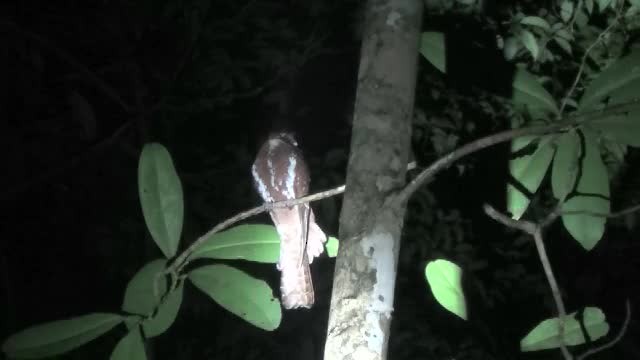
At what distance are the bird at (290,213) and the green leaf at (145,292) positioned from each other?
225 mm

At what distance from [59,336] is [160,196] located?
270 millimetres

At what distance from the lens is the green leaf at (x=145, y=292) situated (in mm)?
1001

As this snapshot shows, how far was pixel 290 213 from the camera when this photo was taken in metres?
1.14

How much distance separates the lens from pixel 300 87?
2508 millimetres

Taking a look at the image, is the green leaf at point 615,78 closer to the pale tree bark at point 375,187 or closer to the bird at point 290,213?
the pale tree bark at point 375,187

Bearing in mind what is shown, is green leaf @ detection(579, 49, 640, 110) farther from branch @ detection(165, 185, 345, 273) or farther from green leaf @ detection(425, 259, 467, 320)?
branch @ detection(165, 185, 345, 273)

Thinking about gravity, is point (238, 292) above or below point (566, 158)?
below

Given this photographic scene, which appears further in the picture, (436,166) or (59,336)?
(59,336)

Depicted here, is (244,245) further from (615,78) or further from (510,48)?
(510,48)

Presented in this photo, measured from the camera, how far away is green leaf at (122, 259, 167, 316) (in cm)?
100

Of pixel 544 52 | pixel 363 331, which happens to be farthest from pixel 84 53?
pixel 363 331

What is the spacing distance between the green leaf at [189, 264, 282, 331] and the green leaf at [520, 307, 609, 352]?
0.45 metres

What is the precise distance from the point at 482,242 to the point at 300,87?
1337mm

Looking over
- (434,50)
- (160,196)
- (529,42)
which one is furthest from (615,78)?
(529,42)
